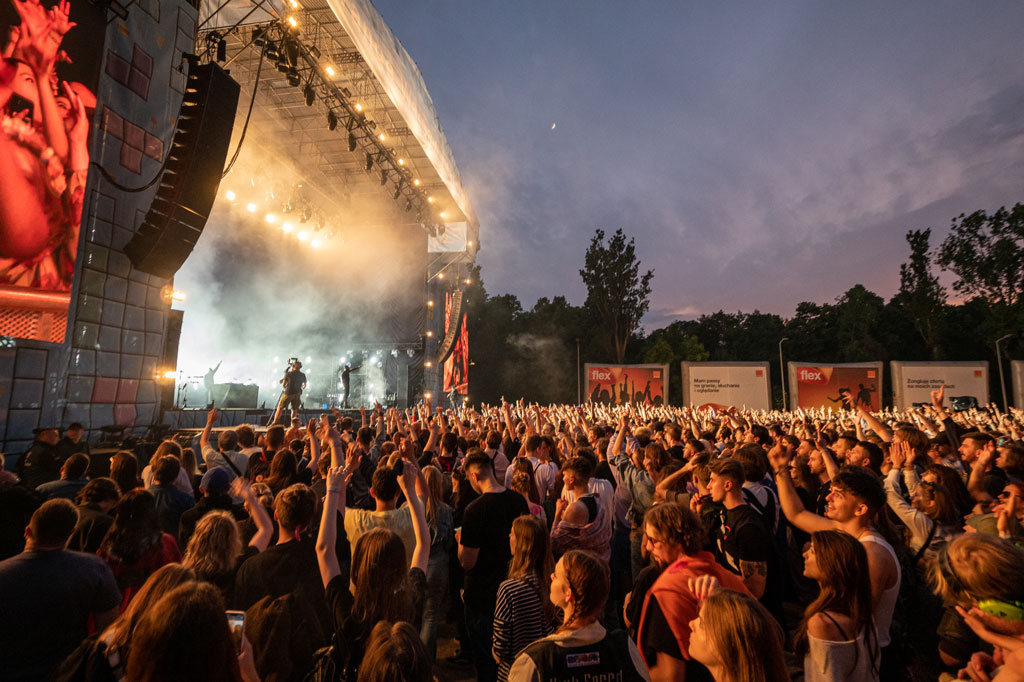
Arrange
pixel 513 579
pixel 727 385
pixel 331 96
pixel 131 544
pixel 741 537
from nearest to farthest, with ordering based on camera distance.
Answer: pixel 513 579 → pixel 131 544 → pixel 741 537 → pixel 331 96 → pixel 727 385

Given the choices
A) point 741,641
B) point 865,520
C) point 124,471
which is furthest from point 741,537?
point 124,471

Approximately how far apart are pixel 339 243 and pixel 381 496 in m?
21.7

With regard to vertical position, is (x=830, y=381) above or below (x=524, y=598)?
above

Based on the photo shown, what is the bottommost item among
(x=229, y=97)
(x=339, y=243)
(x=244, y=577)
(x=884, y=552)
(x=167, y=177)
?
(x=244, y=577)

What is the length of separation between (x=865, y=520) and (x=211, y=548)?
3484 mm

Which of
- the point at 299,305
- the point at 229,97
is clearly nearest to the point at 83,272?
the point at 229,97

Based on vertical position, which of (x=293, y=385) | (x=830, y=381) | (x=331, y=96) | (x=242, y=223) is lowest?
(x=293, y=385)

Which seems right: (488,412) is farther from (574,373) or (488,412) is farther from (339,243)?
(574,373)

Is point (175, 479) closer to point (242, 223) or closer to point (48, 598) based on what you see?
point (48, 598)

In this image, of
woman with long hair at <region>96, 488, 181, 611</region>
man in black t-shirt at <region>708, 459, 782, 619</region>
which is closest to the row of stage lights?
woman with long hair at <region>96, 488, 181, 611</region>

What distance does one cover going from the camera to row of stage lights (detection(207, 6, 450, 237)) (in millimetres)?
11766

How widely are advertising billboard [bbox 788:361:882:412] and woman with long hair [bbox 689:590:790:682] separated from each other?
29102 mm

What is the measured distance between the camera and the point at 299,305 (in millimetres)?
22984

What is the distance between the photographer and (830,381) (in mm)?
27094
